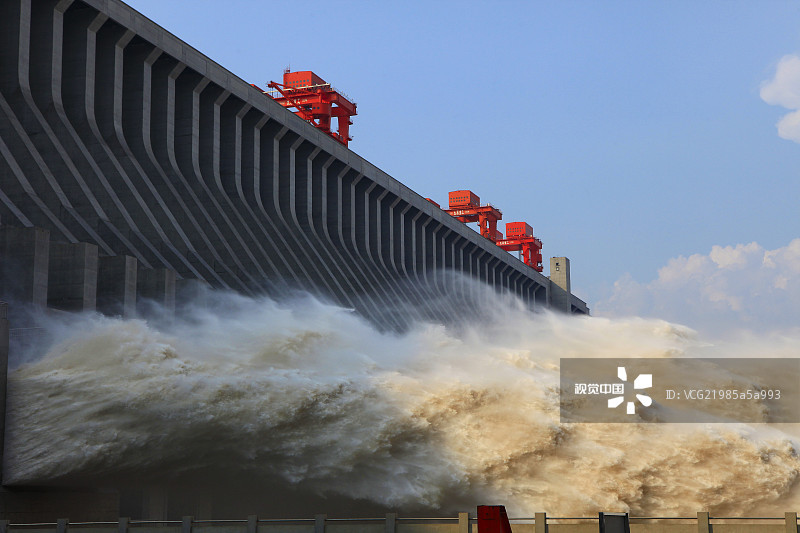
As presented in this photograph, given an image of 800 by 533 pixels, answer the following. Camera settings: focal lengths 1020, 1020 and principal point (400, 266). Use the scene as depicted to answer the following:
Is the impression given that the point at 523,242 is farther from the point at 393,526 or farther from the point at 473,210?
the point at 393,526

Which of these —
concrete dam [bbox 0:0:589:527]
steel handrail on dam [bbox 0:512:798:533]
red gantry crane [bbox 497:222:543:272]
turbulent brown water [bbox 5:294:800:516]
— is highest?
red gantry crane [bbox 497:222:543:272]

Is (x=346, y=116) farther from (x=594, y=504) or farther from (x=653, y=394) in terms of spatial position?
(x=594, y=504)

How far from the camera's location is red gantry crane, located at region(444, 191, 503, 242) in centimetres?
9988

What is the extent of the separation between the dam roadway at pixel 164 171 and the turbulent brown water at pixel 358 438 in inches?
116

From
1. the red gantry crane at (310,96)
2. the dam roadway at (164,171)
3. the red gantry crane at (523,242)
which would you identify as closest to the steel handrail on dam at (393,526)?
the dam roadway at (164,171)

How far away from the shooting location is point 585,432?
95.3 feet

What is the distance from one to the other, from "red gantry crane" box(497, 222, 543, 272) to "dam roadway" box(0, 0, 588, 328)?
49893 mm

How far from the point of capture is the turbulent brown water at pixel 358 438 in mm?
27000

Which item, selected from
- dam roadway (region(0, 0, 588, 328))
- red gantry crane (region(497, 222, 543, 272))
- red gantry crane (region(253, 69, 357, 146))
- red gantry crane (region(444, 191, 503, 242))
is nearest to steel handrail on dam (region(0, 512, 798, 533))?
dam roadway (region(0, 0, 588, 328))

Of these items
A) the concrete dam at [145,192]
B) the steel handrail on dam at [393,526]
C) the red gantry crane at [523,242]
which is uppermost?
the red gantry crane at [523,242]

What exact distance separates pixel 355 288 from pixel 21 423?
2475 cm

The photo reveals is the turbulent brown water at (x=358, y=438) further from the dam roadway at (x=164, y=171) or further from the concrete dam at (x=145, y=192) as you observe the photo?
the dam roadway at (x=164, y=171)

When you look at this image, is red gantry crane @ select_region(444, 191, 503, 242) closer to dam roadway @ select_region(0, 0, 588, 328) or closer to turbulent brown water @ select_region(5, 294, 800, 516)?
dam roadway @ select_region(0, 0, 588, 328)

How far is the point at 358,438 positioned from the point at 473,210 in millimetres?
72567
